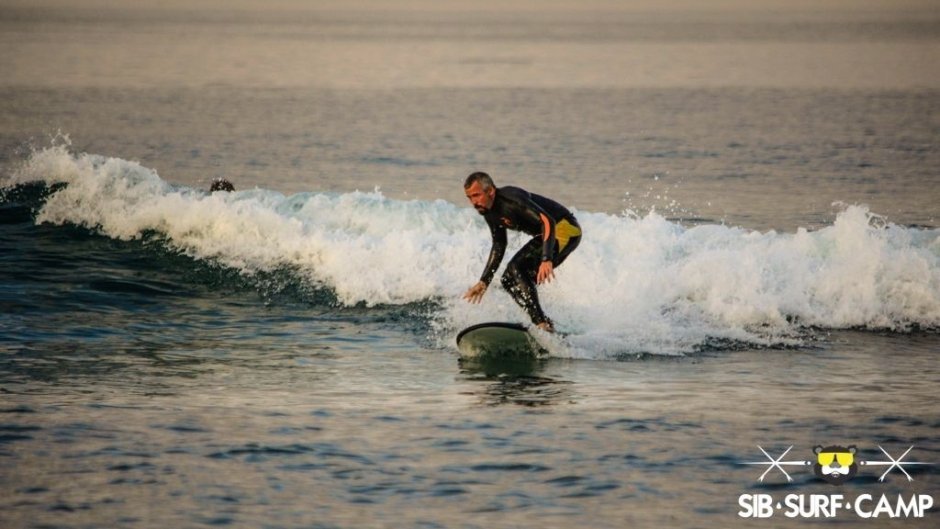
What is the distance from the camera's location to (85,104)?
51.7m

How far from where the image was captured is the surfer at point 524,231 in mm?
12700

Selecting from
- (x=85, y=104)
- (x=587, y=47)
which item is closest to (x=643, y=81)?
(x=85, y=104)

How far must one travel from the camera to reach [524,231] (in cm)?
1313

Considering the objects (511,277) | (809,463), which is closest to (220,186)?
(511,277)

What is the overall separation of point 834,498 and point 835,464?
24.3 inches

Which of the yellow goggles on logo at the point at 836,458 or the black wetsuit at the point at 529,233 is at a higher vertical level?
the black wetsuit at the point at 529,233

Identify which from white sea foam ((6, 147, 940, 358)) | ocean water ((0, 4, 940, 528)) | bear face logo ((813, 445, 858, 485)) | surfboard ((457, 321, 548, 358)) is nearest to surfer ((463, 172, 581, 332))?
surfboard ((457, 321, 548, 358))

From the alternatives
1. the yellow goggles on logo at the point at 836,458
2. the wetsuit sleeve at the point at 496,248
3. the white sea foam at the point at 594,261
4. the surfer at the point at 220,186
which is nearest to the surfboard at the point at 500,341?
the white sea foam at the point at 594,261

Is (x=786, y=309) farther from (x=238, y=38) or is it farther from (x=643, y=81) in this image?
(x=238, y=38)

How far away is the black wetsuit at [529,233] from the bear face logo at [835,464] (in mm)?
3565

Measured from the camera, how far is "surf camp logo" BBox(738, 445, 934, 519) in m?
8.98

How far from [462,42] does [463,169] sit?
10422cm

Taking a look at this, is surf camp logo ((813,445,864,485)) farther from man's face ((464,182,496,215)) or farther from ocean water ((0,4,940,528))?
man's face ((464,182,496,215))

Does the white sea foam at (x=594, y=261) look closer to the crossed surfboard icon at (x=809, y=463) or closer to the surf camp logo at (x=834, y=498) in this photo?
the crossed surfboard icon at (x=809, y=463)
